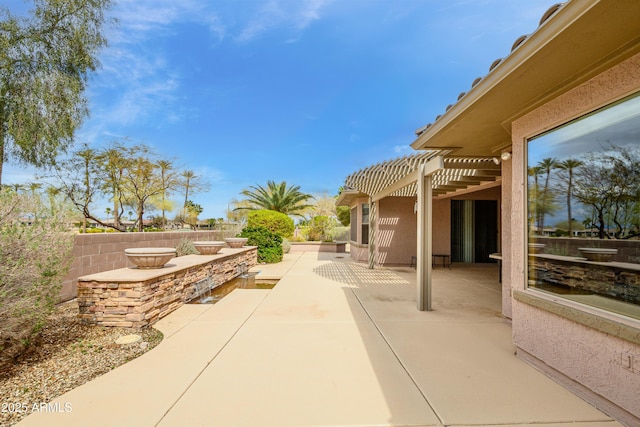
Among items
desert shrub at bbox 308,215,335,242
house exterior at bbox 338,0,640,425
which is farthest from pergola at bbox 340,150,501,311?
desert shrub at bbox 308,215,335,242

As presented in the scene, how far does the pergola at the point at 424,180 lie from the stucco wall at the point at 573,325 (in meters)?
1.42

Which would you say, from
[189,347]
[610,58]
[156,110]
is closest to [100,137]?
[156,110]

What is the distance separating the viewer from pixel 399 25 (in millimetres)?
10453

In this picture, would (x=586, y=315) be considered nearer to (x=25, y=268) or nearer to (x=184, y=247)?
(x=25, y=268)

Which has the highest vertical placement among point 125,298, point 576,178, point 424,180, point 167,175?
point 167,175

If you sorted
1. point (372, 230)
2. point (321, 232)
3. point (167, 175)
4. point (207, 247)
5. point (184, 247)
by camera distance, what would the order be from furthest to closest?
point (321, 232), point (167, 175), point (372, 230), point (184, 247), point (207, 247)

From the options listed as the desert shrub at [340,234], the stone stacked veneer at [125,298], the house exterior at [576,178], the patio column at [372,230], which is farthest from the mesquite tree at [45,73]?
the desert shrub at [340,234]

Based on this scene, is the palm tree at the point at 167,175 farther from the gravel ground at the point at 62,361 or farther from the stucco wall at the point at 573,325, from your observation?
the stucco wall at the point at 573,325

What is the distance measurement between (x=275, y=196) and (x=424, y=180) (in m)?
16.1

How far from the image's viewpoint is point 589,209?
10.6 feet

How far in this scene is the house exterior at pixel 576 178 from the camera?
232cm

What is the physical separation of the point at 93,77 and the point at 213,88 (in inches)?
439

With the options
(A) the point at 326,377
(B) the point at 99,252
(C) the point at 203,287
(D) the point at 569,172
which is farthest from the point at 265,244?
(D) the point at 569,172

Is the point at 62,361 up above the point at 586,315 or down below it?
below
